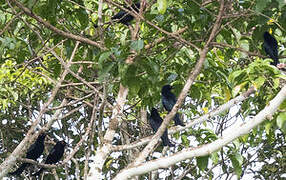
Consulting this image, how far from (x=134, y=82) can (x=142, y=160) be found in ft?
2.35

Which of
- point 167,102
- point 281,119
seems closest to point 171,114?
point 281,119

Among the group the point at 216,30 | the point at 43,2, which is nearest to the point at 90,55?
the point at 43,2

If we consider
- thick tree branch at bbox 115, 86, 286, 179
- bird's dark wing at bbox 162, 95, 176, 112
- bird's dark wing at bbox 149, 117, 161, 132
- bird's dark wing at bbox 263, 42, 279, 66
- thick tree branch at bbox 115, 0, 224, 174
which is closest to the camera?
thick tree branch at bbox 115, 86, 286, 179

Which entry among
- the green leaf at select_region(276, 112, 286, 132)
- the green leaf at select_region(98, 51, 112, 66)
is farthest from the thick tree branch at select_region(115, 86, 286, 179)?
the green leaf at select_region(98, 51, 112, 66)

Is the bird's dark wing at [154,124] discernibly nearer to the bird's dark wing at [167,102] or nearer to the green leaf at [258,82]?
the bird's dark wing at [167,102]

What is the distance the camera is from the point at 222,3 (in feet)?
12.1

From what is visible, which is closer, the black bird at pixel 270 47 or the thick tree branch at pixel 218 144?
the thick tree branch at pixel 218 144

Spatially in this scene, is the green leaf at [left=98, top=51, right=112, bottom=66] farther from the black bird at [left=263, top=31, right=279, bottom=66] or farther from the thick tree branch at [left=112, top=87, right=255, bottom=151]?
the black bird at [left=263, top=31, right=279, bottom=66]

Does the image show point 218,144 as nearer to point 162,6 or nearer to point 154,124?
point 162,6

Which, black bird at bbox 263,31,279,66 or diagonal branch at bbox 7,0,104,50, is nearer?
diagonal branch at bbox 7,0,104,50

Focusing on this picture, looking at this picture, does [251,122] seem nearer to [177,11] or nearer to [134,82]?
[134,82]

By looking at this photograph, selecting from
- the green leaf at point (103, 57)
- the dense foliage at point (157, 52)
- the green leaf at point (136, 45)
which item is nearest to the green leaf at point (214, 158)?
the dense foliage at point (157, 52)

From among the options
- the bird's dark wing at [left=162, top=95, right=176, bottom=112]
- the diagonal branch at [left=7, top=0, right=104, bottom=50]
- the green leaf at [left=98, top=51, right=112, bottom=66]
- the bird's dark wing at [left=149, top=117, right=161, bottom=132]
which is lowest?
the green leaf at [left=98, top=51, right=112, bottom=66]

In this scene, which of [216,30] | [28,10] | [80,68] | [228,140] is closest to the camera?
[228,140]
